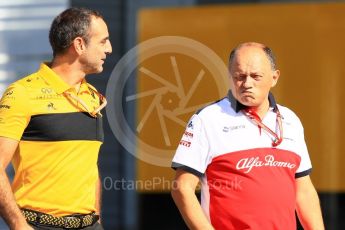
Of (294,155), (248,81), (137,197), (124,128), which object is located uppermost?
(248,81)

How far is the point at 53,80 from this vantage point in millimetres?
4695

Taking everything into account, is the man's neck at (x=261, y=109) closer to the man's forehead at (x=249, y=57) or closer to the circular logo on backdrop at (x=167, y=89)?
the man's forehead at (x=249, y=57)

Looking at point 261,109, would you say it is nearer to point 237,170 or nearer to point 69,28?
point 237,170

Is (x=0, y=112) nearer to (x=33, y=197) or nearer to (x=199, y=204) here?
(x=33, y=197)

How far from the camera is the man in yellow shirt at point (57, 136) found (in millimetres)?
4402

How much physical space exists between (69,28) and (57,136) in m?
0.60

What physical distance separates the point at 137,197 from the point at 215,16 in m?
1.87

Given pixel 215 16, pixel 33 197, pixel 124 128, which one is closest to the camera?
pixel 33 197

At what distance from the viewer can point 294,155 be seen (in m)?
4.41

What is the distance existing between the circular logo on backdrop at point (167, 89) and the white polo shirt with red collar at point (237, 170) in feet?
12.6

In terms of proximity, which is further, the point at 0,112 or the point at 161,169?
the point at 161,169

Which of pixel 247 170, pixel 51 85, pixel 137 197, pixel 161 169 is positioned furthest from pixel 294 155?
pixel 137 197

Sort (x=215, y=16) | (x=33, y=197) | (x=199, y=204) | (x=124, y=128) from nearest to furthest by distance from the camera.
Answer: (x=199, y=204)
(x=33, y=197)
(x=215, y=16)
(x=124, y=128)

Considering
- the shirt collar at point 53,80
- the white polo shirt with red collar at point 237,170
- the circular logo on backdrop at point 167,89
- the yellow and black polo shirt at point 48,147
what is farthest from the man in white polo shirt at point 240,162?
the circular logo on backdrop at point 167,89
